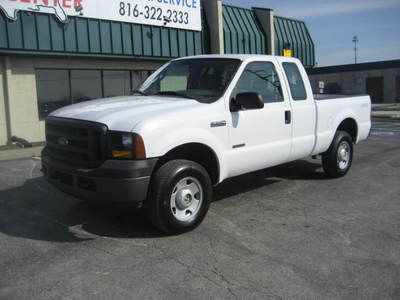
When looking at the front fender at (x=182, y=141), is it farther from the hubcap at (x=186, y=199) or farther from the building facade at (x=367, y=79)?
the building facade at (x=367, y=79)

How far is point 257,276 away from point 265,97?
2891 mm

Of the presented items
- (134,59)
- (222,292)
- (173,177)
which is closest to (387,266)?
(222,292)

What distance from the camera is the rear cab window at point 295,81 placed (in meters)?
6.72

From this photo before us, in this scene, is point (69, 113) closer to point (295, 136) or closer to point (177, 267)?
point (177, 267)

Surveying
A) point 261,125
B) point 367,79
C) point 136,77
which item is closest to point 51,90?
point 136,77

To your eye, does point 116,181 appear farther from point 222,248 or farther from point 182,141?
point 222,248

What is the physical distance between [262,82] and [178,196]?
214cm

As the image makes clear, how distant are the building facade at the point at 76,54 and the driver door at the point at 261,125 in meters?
8.82

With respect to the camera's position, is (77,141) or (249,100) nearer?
(77,141)

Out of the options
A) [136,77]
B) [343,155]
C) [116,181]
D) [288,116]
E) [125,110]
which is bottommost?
[343,155]

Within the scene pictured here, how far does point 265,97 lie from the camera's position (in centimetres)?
622

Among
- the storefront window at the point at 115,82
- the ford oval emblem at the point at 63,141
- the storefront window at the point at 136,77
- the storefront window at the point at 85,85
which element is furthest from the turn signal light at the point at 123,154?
the storefront window at the point at 136,77

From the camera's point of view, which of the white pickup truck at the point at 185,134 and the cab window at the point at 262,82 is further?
the cab window at the point at 262,82

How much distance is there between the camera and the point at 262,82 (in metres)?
6.24
